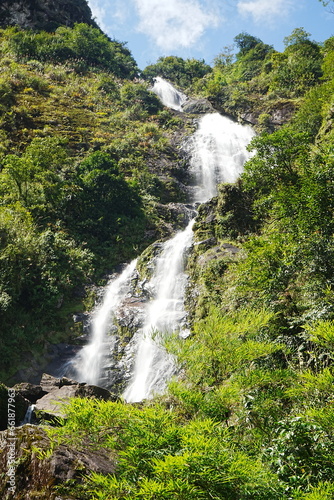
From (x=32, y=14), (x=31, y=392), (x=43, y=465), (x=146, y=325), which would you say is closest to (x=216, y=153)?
(x=146, y=325)

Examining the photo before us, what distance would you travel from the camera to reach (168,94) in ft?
203

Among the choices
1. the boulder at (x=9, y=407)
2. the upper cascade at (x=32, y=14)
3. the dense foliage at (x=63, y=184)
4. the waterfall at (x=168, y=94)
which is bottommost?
the boulder at (x=9, y=407)

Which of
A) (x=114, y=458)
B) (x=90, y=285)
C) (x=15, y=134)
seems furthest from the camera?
(x=15, y=134)

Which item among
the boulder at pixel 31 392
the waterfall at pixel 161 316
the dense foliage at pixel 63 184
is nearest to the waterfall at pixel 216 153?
the dense foliage at pixel 63 184

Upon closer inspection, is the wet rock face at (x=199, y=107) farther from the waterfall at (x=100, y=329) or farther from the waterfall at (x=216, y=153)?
the waterfall at (x=100, y=329)

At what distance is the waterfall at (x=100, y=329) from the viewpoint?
1794 centimetres

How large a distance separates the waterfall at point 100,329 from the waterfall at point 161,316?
2156mm

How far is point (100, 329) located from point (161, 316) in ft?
13.2

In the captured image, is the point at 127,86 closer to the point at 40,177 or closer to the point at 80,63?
the point at 80,63

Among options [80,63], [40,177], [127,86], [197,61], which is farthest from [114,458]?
[197,61]

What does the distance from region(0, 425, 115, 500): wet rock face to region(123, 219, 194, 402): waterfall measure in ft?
29.9

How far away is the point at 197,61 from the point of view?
7362 cm

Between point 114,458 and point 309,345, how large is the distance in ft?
19.7

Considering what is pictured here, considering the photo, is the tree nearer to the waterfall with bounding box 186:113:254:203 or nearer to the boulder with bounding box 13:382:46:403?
the waterfall with bounding box 186:113:254:203
